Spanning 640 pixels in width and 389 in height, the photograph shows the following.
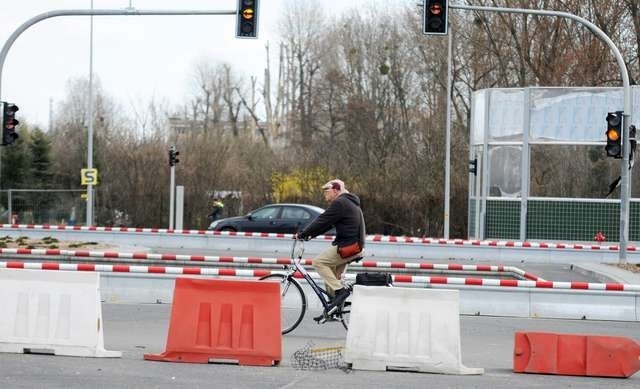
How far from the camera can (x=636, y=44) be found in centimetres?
4597

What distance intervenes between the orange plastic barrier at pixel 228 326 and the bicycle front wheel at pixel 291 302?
251cm

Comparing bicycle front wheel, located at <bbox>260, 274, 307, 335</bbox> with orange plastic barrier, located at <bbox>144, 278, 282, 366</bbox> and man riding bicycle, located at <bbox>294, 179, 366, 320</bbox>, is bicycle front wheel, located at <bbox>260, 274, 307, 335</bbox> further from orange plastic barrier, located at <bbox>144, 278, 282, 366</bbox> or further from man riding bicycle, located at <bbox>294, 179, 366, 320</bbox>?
orange plastic barrier, located at <bbox>144, 278, 282, 366</bbox>

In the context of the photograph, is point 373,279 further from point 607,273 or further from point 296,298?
point 607,273

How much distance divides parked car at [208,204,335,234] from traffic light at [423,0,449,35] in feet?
44.5

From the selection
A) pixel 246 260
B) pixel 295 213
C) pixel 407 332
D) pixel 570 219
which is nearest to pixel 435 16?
pixel 246 260

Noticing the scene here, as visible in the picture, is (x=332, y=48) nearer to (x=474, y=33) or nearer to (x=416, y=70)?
(x=416, y=70)

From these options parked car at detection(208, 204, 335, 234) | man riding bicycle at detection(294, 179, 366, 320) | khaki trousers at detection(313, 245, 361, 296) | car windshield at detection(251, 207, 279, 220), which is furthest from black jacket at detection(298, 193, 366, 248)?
car windshield at detection(251, 207, 279, 220)

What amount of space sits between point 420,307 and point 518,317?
20.8 feet

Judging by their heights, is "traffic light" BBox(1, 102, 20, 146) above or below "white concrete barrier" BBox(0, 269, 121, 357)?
above

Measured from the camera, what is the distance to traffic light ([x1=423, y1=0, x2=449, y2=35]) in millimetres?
22594

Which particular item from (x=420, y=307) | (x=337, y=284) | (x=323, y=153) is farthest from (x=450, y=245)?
(x=323, y=153)

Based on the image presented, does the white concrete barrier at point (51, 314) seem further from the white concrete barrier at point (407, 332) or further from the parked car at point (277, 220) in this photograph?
the parked car at point (277, 220)

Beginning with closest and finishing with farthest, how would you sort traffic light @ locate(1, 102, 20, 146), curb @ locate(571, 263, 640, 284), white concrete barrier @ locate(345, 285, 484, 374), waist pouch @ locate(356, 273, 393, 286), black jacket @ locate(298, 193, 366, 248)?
white concrete barrier @ locate(345, 285, 484, 374), waist pouch @ locate(356, 273, 393, 286), black jacket @ locate(298, 193, 366, 248), curb @ locate(571, 263, 640, 284), traffic light @ locate(1, 102, 20, 146)

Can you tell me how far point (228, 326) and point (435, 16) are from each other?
42.6 feet
